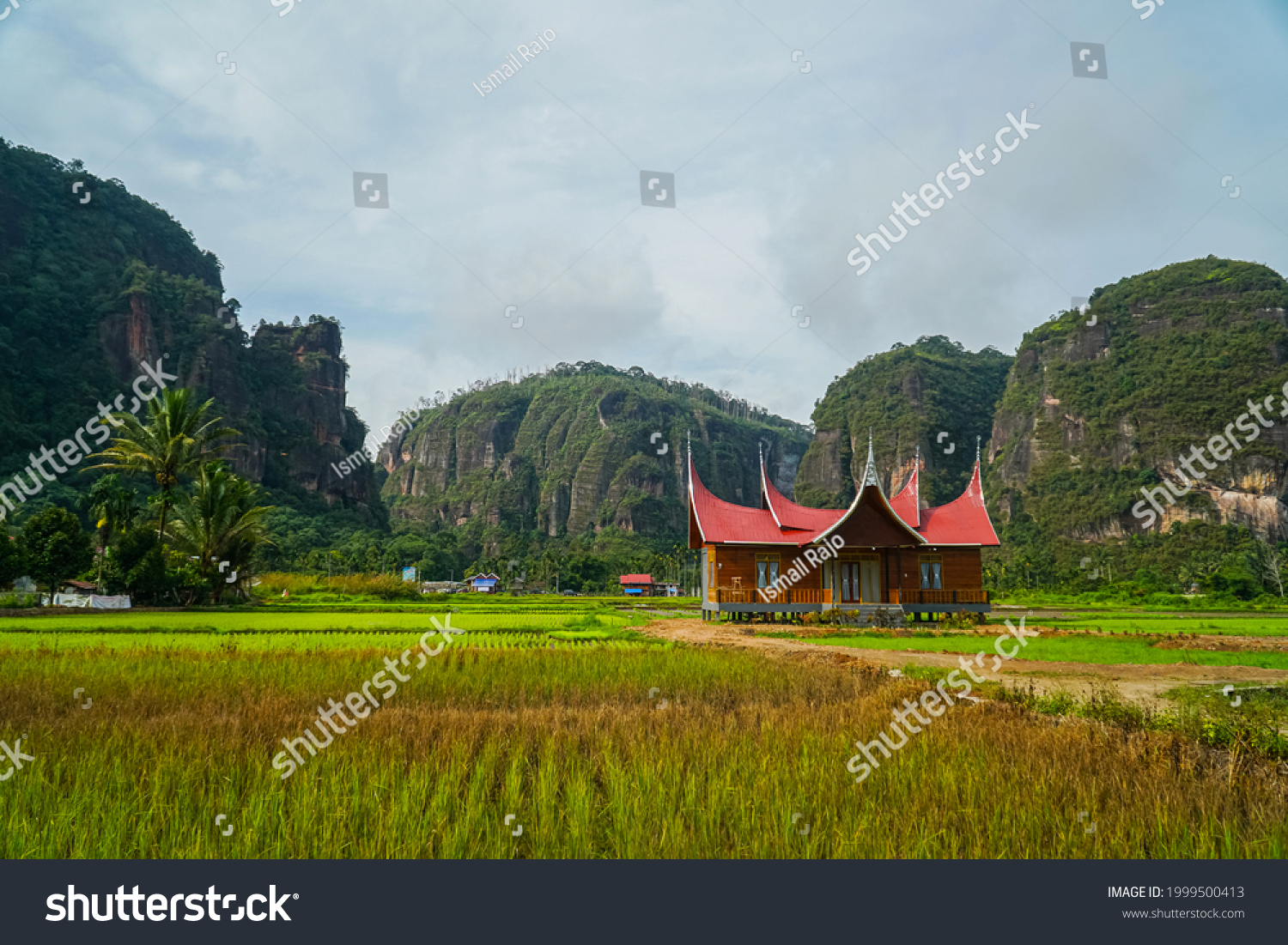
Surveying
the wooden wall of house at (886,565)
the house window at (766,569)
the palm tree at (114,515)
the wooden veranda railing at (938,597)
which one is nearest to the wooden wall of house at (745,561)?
the wooden wall of house at (886,565)

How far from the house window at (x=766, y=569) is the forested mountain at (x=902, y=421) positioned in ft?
259

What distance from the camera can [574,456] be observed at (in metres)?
140

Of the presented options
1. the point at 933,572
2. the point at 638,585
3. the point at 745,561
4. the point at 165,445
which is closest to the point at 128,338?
the point at 638,585

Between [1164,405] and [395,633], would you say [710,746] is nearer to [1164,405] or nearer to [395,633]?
[395,633]

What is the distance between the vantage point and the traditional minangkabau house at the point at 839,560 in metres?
21.2

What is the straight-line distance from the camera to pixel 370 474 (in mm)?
92688


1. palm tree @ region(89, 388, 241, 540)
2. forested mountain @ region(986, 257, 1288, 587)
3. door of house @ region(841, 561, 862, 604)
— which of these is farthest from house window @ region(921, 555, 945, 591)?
forested mountain @ region(986, 257, 1288, 587)

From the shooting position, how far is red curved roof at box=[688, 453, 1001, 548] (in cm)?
2183

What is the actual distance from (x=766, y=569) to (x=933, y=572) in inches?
217

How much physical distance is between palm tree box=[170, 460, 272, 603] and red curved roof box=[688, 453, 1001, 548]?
53.1 feet

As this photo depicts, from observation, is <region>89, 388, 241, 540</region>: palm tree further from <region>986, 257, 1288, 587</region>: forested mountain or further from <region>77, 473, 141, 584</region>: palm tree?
<region>986, 257, 1288, 587</region>: forested mountain

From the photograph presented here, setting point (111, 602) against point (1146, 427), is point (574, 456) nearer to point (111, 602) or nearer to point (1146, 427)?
point (1146, 427)

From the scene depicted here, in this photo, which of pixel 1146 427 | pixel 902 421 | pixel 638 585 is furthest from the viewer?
pixel 902 421
